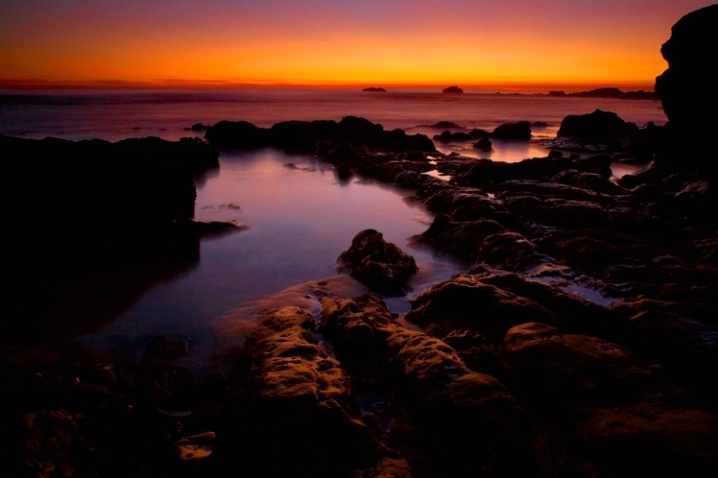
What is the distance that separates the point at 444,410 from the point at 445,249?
535 centimetres

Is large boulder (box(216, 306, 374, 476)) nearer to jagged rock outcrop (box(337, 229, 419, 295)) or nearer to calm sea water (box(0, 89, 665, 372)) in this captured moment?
calm sea water (box(0, 89, 665, 372))

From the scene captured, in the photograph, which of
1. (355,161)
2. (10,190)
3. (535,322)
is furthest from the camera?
(355,161)

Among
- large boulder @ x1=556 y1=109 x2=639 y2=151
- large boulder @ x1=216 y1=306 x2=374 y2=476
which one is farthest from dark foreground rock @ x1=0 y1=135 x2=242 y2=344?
large boulder @ x1=556 y1=109 x2=639 y2=151

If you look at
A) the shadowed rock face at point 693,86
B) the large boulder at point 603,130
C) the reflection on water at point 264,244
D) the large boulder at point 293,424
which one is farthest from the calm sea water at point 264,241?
the large boulder at point 603,130

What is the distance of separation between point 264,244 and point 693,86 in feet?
48.7

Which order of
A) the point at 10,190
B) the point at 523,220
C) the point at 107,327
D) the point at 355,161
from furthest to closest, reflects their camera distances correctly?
the point at 355,161 < the point at 523,220 < the point at 10,190 < the point at 107,327

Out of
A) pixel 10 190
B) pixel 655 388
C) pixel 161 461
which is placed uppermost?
pixel 10 190

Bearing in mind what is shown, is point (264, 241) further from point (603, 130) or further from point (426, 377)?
point (603, 130)

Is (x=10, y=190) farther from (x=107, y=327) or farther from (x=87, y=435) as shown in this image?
(x=87, y=435)

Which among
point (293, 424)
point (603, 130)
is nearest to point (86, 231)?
point (293, 424)

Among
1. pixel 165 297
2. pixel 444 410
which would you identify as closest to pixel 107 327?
pixel 165 297

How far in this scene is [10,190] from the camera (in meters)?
7.23

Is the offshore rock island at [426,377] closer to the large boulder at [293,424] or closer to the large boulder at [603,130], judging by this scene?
the large boulder at [293,424]

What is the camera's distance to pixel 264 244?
8.95 meters
